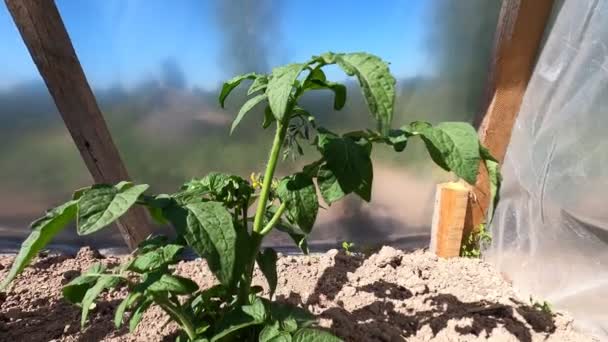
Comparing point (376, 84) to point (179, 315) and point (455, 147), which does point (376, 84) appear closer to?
point (455, 147)

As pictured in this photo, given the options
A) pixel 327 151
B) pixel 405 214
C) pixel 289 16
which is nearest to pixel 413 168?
pixel 405 214

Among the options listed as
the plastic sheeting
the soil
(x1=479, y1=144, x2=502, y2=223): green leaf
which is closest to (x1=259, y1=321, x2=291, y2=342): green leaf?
the soil

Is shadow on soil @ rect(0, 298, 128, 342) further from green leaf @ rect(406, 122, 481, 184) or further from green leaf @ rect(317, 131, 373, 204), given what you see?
green leaf @ rect(406, 122, 481, 184)

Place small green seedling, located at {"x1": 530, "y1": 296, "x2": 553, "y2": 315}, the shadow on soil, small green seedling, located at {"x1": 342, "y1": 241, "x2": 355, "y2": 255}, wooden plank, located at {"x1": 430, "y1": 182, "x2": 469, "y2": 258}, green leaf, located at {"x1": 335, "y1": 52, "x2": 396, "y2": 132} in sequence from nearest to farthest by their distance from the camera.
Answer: green leaf, located at {"x1": 335, "y1": 52, "x2": 396, "y2": 132}
the shadow on soil
small green seedling, located at {"x1": 530, "y1": 296, "x2": 553, "y2": 315}
wooden plank, located at {"x1": 430, "y1": 182, "x2": 469, "y2": 258}
small green seedling, located at {"x1": 342, "y1": 241, "x2": 355, "y2": 255}

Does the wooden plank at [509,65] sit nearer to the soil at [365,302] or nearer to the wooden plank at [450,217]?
the wooden plank at [450,217]

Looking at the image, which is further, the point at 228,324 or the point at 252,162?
the point at 252,162

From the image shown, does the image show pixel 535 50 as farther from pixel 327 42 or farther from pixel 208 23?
pixel 208 23
